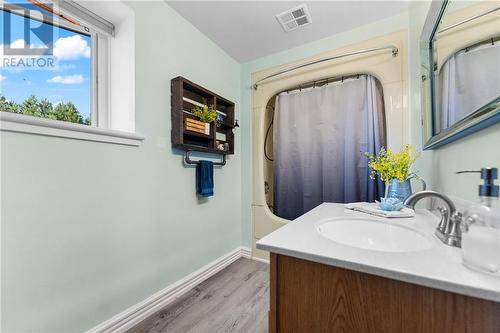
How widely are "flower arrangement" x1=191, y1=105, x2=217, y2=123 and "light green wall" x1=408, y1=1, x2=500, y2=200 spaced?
150 centimetres

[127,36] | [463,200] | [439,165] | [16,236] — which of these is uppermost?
[127,36]

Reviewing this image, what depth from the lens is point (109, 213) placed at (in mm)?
1167

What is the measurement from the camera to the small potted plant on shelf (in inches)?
64.9

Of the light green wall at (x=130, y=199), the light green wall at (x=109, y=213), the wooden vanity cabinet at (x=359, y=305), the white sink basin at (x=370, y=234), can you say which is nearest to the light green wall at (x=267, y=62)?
the light green wall at (x=130, y=199)

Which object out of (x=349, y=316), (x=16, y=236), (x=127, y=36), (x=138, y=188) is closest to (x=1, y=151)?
(x=16, y=236)

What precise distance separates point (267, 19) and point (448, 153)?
155 cm

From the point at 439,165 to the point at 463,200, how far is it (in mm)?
423

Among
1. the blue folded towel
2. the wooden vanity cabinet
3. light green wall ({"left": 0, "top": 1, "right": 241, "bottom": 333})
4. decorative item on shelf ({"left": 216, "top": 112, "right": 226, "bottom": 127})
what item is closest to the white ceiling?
light green wall ({"left": 0, "top": 1, "right": 241, "bottom": 333})

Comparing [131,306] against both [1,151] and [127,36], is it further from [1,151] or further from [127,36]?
[127,36]

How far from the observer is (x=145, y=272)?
1350 millimetres

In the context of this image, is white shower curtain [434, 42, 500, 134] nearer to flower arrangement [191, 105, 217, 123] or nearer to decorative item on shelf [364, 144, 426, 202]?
decorative item on shelf [364, 144, 426, 202]

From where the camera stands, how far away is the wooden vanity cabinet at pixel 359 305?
0.41 meters
